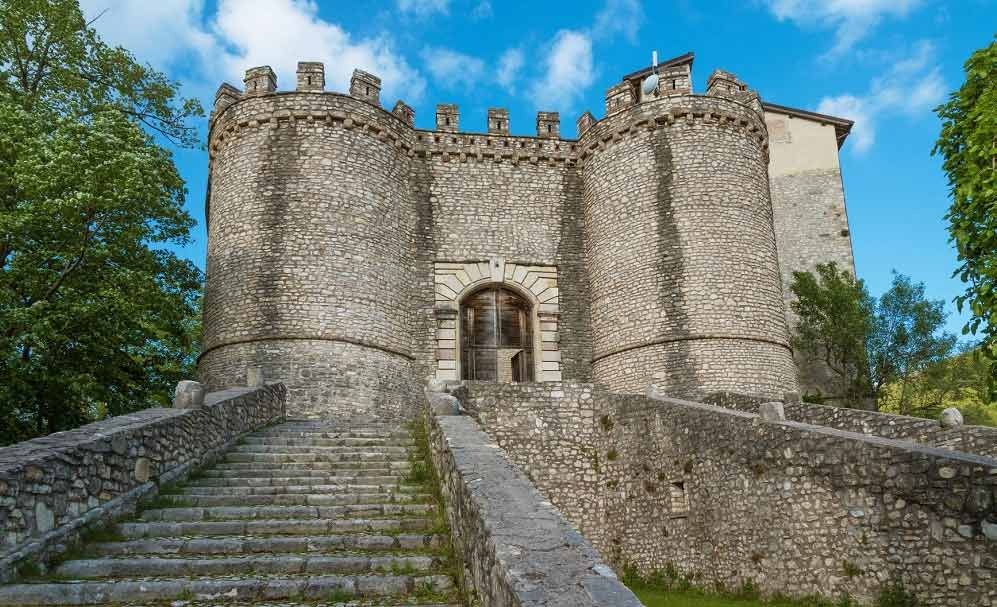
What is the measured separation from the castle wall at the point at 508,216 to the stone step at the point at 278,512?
38.0ft

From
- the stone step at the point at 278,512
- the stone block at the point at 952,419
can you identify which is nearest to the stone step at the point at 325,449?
the stone step at the point at 278,512

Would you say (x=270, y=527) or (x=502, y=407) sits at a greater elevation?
(x=502, y=407)

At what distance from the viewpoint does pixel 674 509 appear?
453 inches

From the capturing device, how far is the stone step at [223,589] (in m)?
4.95

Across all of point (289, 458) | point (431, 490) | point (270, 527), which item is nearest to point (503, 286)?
point (289, 458)

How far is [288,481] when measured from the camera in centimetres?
796

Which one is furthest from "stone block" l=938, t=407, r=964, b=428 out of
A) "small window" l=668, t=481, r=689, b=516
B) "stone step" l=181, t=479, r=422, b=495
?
"stone step" l=181, t=479, r=422, b=495

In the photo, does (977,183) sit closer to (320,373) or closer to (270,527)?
(270,527)

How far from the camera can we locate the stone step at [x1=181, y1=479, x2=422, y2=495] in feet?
24.6

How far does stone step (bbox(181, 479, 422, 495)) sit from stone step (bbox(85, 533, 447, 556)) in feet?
4.44

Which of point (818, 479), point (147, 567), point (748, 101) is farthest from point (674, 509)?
point (748, 101)

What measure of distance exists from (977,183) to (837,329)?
13337 millimetres

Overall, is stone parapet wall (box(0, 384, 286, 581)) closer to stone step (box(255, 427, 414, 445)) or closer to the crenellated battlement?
stone step (box(255, 427, 414, 445))

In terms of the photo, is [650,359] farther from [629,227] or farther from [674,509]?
[674,509]
